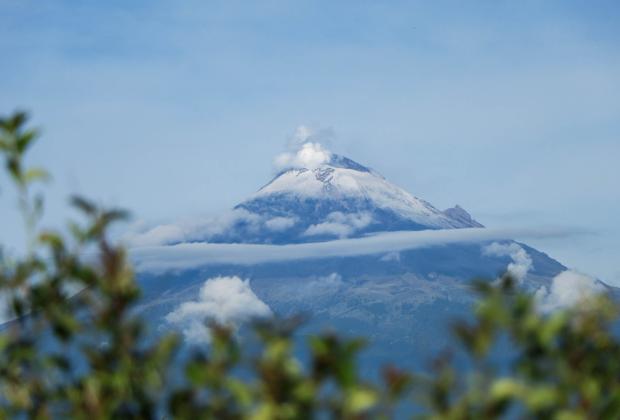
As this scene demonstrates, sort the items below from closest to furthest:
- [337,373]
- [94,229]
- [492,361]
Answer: [337,373]
[492,361]
[94,229]

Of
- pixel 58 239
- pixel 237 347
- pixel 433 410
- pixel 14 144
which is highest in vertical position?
pixel 14 144

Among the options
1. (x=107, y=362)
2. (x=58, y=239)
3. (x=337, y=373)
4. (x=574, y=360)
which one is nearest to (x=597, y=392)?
(x=574, y=360)

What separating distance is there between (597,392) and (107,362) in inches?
116

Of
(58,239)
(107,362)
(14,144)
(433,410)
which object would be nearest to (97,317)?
(107,362)

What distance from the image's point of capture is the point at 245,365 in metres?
5.50

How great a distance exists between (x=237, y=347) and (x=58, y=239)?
5.42ft

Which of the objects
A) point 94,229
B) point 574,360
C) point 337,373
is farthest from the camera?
point 94,229

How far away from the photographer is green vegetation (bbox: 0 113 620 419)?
5.27 m

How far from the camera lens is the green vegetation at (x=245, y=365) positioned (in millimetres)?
5273

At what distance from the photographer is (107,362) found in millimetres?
6148

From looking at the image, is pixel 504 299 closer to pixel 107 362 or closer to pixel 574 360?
pixel 574 360

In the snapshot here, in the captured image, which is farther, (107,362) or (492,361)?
(107,362)

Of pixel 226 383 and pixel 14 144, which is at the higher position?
pixel 14 144

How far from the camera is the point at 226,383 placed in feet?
18.3
